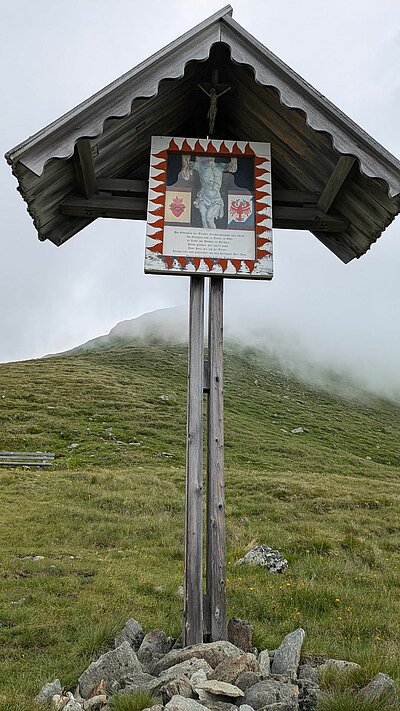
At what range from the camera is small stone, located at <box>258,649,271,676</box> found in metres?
4.75

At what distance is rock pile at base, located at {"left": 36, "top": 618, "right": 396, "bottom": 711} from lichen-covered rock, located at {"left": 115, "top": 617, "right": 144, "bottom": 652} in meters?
0.23

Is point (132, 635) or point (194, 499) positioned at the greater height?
point (194, 499)

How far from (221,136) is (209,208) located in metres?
1.53

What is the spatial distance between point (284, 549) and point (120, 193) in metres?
8.72

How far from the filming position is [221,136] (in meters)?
7.05

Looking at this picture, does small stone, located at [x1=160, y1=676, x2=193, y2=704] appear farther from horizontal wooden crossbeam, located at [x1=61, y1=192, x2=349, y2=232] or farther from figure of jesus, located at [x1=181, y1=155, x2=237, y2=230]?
horizontal wooden crossbeam, located at [x1=61, y1=192, x2=349, y2=232]

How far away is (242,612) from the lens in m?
7.66

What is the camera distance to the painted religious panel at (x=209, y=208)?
19.2 feet

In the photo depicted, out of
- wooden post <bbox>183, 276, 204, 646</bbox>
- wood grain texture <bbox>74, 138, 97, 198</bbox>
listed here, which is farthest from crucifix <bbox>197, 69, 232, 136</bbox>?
wooden post <bbox>183, 276, 204, 646</bbox>

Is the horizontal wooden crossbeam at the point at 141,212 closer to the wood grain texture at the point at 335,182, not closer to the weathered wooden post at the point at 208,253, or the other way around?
the wood grain texture at the point at 335,182

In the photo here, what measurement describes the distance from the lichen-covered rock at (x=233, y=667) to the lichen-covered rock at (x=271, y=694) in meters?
0.21

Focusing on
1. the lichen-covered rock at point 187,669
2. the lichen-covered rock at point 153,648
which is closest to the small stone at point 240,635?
the lichen-covered rock at point 153,648

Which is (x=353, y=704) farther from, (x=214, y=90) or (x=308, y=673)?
(x=214, y=90)

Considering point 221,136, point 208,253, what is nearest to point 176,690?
point 208,253
